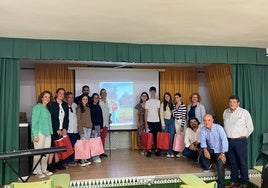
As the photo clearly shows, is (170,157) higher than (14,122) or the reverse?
the reverse

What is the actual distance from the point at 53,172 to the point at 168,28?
317cm

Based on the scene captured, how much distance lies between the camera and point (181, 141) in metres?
5.68

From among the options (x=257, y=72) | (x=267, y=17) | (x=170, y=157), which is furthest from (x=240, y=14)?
(x=170, y=157)

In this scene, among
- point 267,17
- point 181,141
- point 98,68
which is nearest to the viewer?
point 267,17

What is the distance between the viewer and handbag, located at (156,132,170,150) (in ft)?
19.0

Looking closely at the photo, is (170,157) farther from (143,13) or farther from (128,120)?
(143,13)

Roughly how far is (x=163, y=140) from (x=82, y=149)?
1.81 m

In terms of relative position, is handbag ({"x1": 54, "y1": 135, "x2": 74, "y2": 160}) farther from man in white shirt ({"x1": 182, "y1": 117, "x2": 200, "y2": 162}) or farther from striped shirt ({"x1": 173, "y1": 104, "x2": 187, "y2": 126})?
striped shirt ({"x1": 173, "y1": 104, "x2": 187, "y2": 126})

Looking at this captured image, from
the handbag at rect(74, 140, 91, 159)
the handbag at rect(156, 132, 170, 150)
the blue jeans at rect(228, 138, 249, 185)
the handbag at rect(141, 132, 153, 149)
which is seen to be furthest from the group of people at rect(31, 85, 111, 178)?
the blue jeans at rect(228, 138, 249, 185)

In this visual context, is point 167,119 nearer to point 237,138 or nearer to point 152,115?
point 152,115

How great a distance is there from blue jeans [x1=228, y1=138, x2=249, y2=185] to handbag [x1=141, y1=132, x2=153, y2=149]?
1845 mm

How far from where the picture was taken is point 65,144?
4.80 meters

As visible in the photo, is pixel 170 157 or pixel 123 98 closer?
pixel 170 157

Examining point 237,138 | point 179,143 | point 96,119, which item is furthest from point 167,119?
point 237,138
